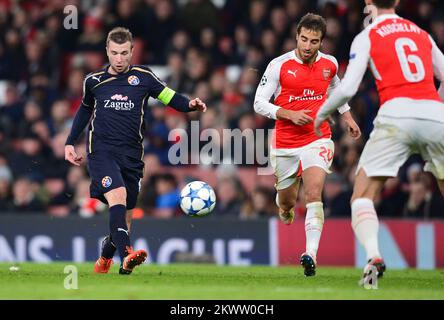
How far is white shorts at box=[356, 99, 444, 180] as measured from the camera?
8203 millimetres

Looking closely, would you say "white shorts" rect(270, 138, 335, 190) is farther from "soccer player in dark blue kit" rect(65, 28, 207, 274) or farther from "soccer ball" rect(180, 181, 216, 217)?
"soccer player in dark blue kit" rect(65, 28, 207, 274)

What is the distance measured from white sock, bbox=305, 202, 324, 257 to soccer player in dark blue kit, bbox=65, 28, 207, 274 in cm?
140

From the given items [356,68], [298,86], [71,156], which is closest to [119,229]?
[71,156]

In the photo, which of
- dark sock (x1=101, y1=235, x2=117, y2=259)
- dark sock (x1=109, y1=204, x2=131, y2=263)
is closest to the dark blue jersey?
dark sock (x1=109, y1=204, x2=131, y2=263)

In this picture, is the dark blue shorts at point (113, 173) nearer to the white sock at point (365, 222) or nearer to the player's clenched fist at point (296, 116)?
the player's clenched fist at point (296, 116)

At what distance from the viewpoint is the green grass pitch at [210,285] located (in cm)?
805

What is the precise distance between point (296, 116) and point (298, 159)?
25.9 inches

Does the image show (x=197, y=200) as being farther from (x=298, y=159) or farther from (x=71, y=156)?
(x=71, y=156)

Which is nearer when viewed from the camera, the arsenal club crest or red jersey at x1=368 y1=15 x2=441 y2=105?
red jersey at x1=368 y1=15 x2=441 y2=105

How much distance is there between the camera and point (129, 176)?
10.2 meters

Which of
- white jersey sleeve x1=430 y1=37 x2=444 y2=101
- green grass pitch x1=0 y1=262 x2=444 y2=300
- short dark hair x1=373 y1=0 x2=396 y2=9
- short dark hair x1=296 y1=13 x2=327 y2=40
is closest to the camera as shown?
green grass pitch x1=0 y1=262 x2=444 y2=300

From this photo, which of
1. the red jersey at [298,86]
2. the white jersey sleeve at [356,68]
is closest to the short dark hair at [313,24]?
the red jersey at [298,86]

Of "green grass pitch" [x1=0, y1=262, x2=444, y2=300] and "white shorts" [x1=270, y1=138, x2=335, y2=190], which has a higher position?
"white shorts" [x1=270, y1=138, x2=335, y2=190]

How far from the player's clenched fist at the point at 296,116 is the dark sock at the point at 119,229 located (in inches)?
65.0
